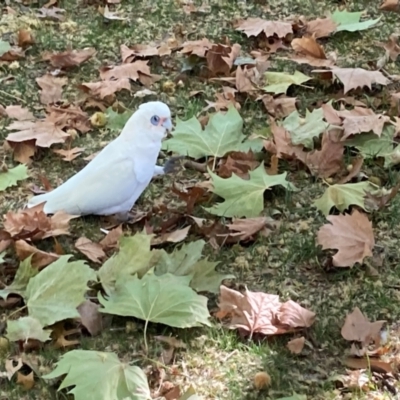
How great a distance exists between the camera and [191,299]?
1.74 metres

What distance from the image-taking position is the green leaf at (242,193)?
2.10 metres

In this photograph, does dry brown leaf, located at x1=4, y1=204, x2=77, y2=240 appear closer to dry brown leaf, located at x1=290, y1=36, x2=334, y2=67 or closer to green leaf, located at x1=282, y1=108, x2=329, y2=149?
green leaf, located at x1=282, y1=108, x2=329, y2=149

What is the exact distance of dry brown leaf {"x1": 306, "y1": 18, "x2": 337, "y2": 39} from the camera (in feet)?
9.96

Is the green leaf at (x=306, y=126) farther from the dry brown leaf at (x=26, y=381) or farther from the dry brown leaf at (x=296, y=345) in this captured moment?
the dry brown leaf at (x=26, y=381)

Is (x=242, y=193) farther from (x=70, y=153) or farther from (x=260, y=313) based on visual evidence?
(x=70, y=153)

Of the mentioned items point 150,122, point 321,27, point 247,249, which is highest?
point 150,122

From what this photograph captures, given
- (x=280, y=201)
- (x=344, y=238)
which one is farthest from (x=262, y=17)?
(x=344, y=238)

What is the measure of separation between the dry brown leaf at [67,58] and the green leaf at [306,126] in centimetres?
91

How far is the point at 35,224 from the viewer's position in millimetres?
2020

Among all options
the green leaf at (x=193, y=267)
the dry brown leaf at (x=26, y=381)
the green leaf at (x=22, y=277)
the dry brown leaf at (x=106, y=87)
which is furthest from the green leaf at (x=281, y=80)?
the dry brown leaf at (x=26, y=381)

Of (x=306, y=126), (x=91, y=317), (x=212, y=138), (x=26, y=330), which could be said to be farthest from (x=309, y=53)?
(x=26, y=330)

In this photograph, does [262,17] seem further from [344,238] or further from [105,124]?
[344,238]

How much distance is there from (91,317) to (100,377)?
0.84 feet

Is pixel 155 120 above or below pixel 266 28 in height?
above
